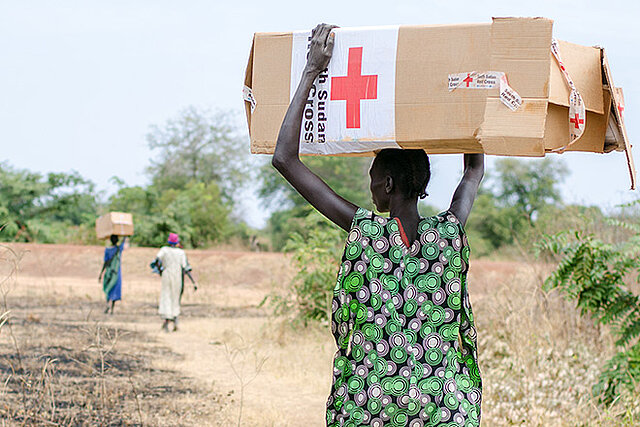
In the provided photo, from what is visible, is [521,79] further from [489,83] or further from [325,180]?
[325,180]

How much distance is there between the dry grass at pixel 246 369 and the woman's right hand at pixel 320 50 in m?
1.81

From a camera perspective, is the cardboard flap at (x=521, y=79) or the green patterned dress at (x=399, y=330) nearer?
the cardboard flap at (x=521, y=79)

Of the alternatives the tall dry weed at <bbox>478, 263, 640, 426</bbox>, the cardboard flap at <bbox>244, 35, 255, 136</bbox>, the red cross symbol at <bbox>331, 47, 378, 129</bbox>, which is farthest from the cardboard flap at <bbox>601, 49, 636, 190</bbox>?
the tall dry weed at <bbox>478, 263, 640, 426</bbox>

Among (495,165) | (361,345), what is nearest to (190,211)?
(495,165)

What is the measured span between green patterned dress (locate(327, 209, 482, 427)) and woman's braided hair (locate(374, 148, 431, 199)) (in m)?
0.17

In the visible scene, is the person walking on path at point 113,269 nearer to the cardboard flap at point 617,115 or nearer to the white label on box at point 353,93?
the white label on box at point 353,93

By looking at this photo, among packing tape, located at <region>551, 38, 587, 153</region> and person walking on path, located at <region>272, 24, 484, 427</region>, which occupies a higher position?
packing tape, located at <region>551, 38, 587, 153</region>

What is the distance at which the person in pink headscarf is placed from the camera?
41.2ft

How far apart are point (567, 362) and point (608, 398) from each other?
36.8 inches

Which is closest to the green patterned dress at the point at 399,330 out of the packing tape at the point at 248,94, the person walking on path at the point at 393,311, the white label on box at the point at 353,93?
the person walking on path at the point at 393,311

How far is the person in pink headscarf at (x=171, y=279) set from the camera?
1255 centimetres

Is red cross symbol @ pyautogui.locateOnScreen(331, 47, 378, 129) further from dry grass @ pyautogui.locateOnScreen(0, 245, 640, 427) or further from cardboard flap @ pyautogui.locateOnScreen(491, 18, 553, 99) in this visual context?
dry grass @ pyautogui.locateOnScreen(0, 245, 640, 427)

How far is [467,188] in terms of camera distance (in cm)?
290

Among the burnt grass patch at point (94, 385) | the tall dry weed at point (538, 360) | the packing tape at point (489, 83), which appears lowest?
the burnt grass patch at point (94, 385)
